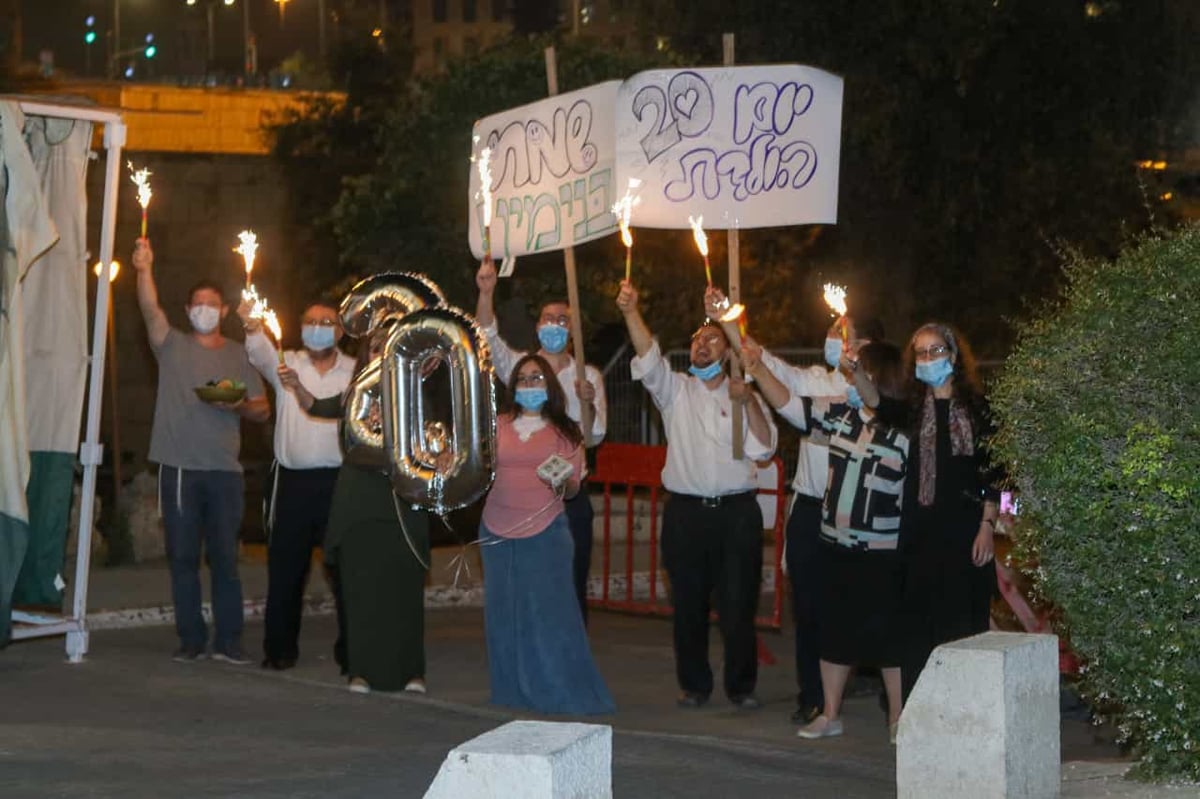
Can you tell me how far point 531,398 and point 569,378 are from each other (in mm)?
890

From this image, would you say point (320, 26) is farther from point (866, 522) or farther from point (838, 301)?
point (866, 522)

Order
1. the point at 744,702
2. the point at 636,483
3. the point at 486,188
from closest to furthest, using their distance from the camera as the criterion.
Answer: the point at 744,702, the point at 486,188, the point at 636,483

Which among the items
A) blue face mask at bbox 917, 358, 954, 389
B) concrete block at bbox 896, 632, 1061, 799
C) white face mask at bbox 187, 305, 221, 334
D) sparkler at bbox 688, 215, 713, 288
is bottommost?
concrete block at bbox 896, 632, 1061, 799

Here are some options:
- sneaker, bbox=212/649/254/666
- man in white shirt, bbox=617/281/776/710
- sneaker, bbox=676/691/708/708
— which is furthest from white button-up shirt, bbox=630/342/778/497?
sneaker, bbox=212/649/254/666

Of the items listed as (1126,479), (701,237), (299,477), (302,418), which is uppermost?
(701,237)

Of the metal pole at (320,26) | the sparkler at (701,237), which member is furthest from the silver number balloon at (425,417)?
the metal pole at (320,26)

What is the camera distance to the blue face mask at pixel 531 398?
9.49 meters

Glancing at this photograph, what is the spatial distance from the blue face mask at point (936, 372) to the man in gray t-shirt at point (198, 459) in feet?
12.6

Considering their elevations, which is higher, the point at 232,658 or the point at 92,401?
the point at 92,401

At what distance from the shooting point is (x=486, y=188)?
1014 cm

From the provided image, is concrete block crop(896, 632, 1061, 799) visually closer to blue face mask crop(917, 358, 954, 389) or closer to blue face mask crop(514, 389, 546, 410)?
blue face mask crop(917, 358, 954, 389)

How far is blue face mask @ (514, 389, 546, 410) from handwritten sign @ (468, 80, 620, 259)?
1.07 meters

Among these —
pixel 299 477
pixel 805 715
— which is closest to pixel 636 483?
pixel 299 477

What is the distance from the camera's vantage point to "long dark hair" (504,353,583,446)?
31.2ft
